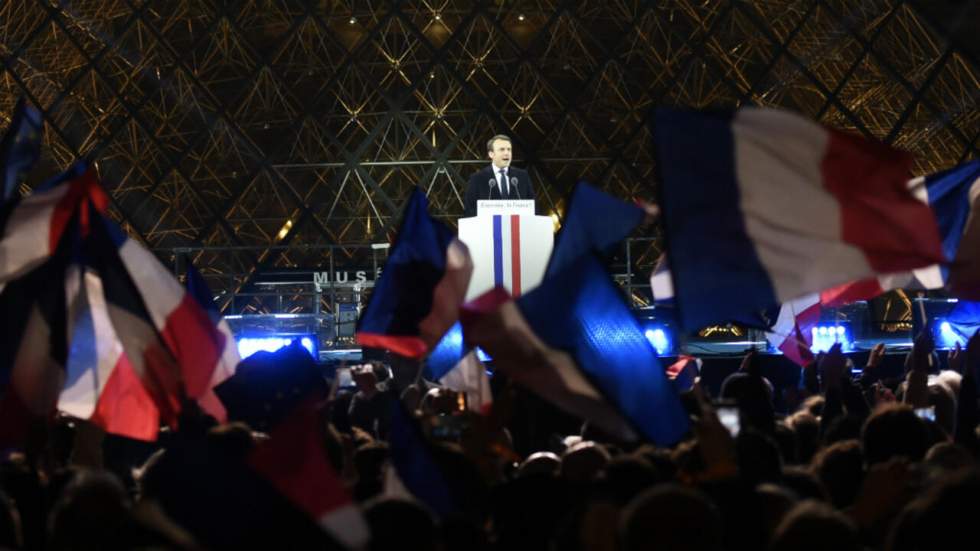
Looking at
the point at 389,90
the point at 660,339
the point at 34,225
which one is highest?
the point at 389,90

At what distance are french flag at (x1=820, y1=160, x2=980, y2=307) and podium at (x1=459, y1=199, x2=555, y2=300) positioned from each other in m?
3.55

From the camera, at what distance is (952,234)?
20.3 feet

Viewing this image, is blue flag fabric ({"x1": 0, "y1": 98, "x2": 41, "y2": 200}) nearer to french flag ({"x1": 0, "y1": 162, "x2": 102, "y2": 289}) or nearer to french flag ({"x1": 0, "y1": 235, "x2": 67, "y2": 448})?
french flag ({"x1": 0, "y1": 162, "x2": 102, "y2": 289})

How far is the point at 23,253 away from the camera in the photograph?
16.6 ft

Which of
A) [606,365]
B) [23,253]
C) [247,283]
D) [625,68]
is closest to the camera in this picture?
[606,365]

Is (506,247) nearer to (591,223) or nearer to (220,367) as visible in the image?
(220,367)

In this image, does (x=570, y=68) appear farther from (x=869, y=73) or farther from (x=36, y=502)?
(x=36, y=502)

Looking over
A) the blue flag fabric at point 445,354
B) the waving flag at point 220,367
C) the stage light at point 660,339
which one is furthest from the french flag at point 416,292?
the stage light at point 660,339

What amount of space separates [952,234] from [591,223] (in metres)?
2.07

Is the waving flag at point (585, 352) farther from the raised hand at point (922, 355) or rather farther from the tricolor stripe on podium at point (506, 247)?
the tricolor stripe on podium at point (506, 247)

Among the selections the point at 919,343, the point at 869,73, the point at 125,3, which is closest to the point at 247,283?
the point at 125,3

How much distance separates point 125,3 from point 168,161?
2457 millimetres

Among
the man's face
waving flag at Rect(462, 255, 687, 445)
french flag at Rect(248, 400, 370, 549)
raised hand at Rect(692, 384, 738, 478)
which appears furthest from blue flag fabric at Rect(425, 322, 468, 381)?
the man's face

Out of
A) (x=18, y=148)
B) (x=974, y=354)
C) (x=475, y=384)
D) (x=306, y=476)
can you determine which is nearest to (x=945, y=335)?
(x=974, y=354)
